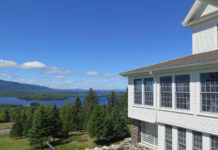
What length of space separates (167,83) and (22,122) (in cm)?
4003

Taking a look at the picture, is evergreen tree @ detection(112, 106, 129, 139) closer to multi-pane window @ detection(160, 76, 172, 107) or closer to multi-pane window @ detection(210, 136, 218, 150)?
multi-pane window @ detection(160, 76, 172, 107)

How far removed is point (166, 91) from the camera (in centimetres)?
884

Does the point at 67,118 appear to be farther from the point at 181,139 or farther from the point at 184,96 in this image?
the point at 184,96

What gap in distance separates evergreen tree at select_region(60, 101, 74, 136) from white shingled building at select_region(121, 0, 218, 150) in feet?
68.6

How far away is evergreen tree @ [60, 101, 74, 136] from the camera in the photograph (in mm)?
29272

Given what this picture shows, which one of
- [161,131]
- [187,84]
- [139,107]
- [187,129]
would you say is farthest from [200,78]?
[139,107]

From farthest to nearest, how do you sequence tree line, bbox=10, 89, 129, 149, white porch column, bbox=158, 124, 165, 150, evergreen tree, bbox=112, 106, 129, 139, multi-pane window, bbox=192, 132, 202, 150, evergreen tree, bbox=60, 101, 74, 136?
evergreen tree, bbox=60, 101, 74, 136 < evergreen tree, bbox=112, 106, 129, 139 < tree line, bbox=10, 89, 129, 149 < white porch column, bbox=158, 124, 165, 150 < multi-pane window, bbox=192, 132, 202, 150

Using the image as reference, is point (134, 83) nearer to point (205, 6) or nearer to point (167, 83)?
point (167, 83)

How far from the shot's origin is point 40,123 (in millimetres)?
Result: 24484

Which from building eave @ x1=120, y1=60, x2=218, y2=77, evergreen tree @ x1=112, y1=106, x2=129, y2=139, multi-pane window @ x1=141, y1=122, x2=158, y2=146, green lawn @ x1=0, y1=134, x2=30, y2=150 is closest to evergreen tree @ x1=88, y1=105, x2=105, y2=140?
evergreen tree @ x1=112, y1=106, x2=129, y2=139

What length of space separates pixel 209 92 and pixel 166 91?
7.59ft

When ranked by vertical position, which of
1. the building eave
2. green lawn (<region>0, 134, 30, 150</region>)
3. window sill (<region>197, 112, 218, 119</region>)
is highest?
the building eave

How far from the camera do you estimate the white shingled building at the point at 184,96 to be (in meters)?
6.91

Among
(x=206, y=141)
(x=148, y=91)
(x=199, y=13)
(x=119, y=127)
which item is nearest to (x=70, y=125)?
(x=119, y=127)
